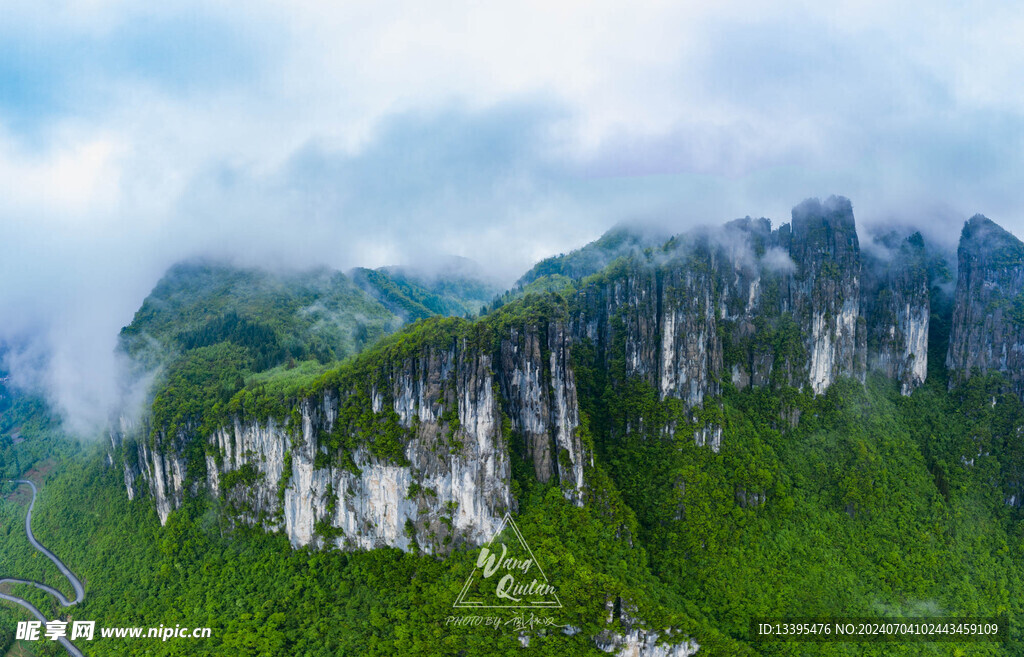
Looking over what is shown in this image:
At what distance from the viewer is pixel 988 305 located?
71.2 m

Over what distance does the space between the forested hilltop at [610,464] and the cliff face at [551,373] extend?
29cm

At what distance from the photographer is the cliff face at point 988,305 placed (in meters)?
68.5

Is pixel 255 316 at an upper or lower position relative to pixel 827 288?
upper

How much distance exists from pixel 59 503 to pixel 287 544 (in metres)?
44.0

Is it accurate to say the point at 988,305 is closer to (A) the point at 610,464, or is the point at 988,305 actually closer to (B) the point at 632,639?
(A) the point at 610,464

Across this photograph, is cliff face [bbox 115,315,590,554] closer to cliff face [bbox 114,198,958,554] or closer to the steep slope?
cliff face [bbox 114,198,958,554]

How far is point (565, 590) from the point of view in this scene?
43.1 meters

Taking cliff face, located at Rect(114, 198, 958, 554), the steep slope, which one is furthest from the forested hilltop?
the steep slope
